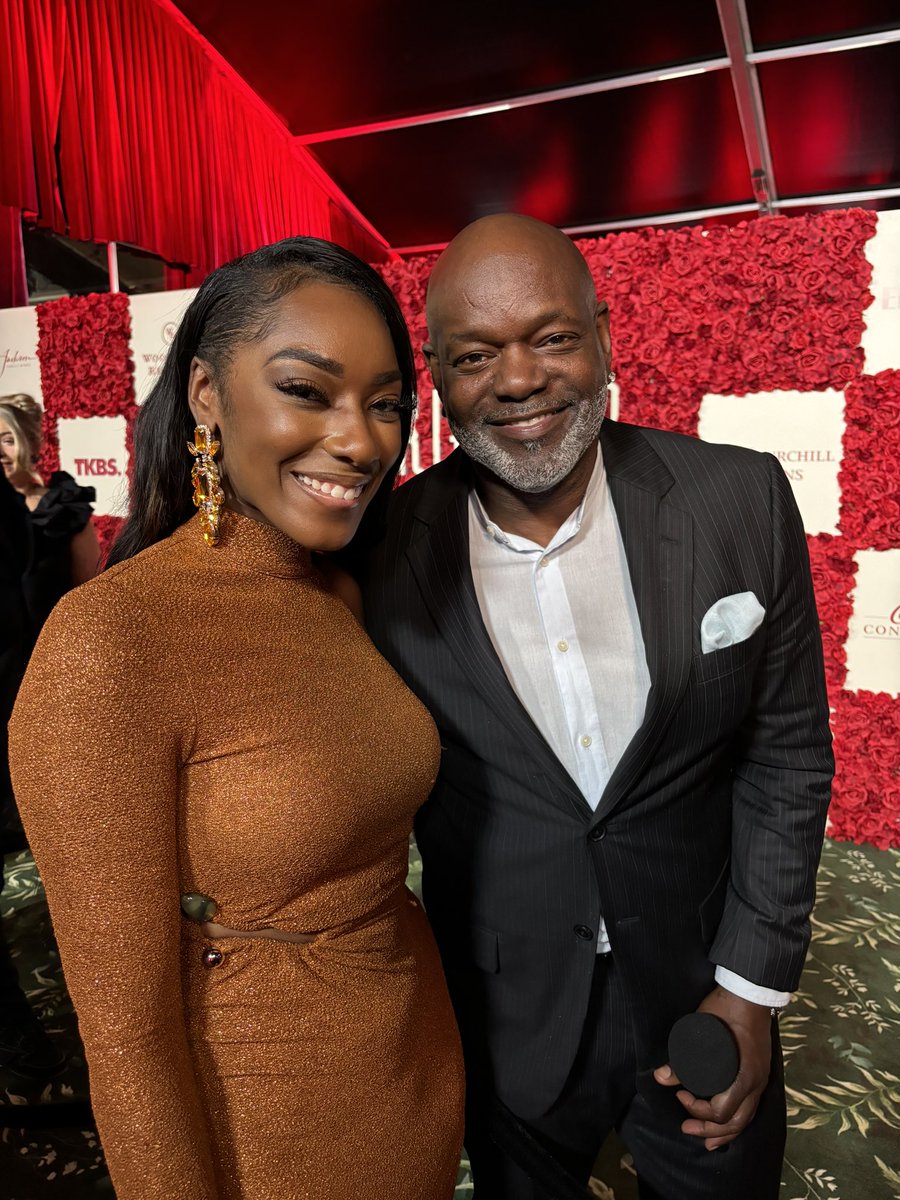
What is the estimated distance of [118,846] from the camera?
2.76 feet

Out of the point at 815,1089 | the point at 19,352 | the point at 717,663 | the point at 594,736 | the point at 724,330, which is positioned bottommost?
the point at 815,1089

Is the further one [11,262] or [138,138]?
[11,262]

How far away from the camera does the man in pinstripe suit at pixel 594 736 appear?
128 cm

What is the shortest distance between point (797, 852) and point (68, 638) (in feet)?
3.92

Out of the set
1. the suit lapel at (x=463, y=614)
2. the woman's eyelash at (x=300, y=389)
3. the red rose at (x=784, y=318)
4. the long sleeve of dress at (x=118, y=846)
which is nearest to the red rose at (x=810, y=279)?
the red rose at (x=784, y=318)

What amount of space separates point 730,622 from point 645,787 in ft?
0.95

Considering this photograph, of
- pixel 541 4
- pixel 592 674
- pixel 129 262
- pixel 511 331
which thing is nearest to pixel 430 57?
pixel 541 4

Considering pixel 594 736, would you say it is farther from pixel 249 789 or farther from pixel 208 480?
pixel 208 480

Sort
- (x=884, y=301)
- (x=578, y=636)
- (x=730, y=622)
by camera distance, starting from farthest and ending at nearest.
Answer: (x=884, y=301) → (x=578, y=636) → (x=730, y=622)

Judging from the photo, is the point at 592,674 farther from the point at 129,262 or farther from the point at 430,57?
the point at 129,262

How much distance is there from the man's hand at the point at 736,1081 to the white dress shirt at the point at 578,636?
1.2 inches

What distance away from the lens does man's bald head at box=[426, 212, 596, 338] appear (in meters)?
1.30

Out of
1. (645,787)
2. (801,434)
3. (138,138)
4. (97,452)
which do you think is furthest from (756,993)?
(138,138)

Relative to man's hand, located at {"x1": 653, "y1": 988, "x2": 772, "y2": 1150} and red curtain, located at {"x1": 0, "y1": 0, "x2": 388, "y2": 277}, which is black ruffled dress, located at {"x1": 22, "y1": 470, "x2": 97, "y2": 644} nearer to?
red curtain, located at {"x1": 0, "y1": 0, "x2": 388, "y2": 277}
